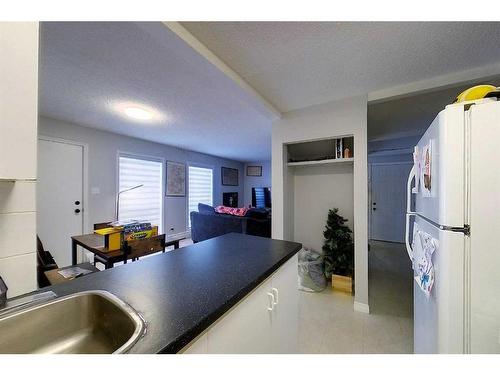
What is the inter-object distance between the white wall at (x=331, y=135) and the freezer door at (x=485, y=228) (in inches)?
52.6

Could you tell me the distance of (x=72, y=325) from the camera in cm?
69

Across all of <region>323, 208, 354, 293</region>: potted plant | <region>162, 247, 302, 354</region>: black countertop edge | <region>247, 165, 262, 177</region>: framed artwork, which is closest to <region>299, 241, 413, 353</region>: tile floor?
<region>323, 208, 354, 293</region>: potted plant

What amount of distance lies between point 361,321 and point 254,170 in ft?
18.7

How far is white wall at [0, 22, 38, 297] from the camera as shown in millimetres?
536

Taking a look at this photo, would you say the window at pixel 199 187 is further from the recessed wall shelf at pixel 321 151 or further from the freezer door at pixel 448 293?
the freezer door at pixel 448 293

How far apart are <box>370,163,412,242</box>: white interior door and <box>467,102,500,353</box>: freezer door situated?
15.1 ft

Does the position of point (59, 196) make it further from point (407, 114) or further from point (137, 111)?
point (407, 114)

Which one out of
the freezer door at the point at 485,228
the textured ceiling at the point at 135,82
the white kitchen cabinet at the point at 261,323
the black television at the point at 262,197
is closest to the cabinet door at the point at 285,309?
the white kitchen cabinet at the point at 261,323

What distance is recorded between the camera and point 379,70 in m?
1.71

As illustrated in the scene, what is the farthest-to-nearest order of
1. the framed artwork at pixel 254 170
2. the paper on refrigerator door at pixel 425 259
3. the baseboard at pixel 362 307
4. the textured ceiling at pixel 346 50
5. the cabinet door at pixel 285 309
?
1. the framed artwork at pixel 254 170
2. the baseboard at pixel 362 307
3. the textured ceiling at pixel 346 50
4. the cabinet door at pixel 285 309
5. the paper on refrigerator door at pixel 425 259

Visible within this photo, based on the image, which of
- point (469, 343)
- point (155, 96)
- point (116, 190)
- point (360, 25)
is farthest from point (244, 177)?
point (469, 343)

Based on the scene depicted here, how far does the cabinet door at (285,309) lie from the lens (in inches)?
40.9
